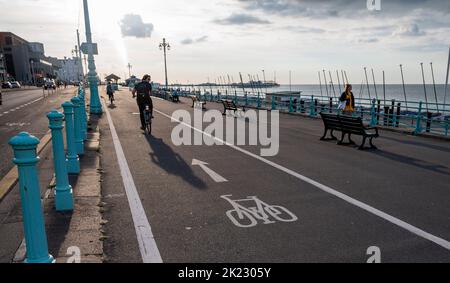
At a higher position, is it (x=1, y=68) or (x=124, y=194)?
(x=1, y=68)

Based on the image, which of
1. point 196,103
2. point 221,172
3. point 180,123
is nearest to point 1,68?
point 196,103

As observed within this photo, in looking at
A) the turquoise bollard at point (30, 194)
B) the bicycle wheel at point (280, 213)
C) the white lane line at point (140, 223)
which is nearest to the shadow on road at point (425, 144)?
the bicycle wheel at point (280, 213)

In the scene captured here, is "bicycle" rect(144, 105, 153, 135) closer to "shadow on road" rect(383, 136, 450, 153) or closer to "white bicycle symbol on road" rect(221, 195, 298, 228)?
"white bicycle symbol on road" rect(221, 195, 298, 228)

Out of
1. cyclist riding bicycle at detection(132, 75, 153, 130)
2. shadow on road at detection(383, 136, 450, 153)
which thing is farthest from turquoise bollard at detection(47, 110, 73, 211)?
shadow on road at detection(383, 136, 450, 153)

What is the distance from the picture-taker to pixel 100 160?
898cm

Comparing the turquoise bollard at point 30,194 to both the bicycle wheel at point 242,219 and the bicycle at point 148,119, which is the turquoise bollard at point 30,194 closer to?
the bicycle wheel at point 242,219

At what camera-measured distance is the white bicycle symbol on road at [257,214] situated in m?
5.15

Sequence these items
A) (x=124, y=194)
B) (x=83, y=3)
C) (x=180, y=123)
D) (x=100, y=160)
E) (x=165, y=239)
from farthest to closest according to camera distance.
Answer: (x=83, y=3), (x=180, y=123), (x=100, y=160), (x=124, y=194), (x=165, y=239)

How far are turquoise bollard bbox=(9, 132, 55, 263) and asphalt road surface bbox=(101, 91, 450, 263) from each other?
78cm

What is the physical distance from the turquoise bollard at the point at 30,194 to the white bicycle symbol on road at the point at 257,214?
2.52m

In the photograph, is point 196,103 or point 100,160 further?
point 196,103

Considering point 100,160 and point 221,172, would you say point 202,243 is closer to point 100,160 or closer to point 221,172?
point 221,172
